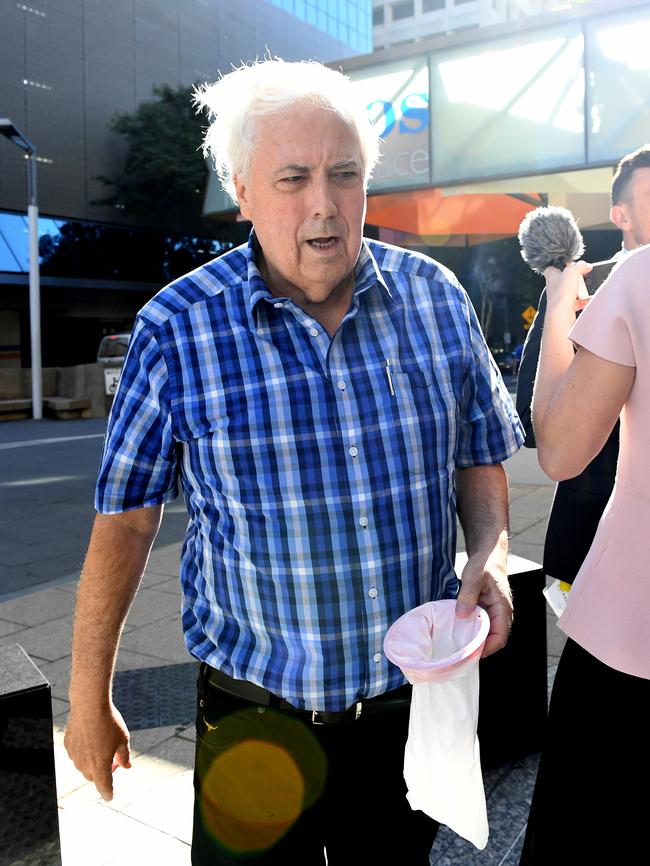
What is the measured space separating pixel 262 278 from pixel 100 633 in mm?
811

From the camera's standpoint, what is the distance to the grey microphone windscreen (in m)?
2.14

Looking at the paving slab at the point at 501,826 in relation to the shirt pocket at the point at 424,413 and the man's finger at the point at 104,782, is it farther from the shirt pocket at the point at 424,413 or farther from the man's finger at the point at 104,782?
the shirt pocket at the point at 424,413

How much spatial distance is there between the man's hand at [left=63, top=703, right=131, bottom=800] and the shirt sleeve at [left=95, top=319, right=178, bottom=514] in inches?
17.2

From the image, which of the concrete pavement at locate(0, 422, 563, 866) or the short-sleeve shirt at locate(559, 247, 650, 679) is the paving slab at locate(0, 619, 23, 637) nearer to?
the concrete pavement at locate(0, 422, 563, 866)

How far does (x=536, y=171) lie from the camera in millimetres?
11641

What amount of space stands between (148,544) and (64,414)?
19988 mm

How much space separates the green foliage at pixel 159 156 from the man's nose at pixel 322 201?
3157 cm

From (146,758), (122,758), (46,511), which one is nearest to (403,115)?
(46,511)

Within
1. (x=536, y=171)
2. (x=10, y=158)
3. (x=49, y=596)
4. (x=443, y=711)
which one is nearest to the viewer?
(x=443, y=711)

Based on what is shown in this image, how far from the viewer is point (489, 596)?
166 centimetres

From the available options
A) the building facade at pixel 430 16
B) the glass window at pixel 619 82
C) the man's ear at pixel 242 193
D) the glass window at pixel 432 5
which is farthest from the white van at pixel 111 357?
the glass window at pixel 432 5

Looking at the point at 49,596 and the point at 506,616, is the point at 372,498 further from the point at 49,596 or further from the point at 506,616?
the point at 49,596

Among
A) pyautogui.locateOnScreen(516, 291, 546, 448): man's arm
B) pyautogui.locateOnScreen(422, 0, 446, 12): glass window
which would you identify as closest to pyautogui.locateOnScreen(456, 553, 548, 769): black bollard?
pyautogui.locateOnScreen(516, 291, 546, 448): man's arm

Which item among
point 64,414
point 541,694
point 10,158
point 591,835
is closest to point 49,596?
point 541,694
